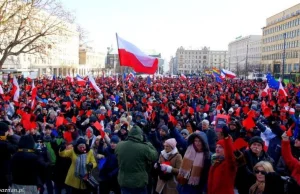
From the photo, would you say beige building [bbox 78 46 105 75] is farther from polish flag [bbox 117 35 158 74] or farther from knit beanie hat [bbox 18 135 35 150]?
knit beanie hat [bbox 18 135 35 150]

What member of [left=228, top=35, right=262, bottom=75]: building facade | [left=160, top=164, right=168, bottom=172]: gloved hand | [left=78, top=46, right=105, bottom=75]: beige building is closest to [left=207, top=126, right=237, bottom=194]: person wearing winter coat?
[left=160, top=164, right=168, bottom=172]: gloved hand

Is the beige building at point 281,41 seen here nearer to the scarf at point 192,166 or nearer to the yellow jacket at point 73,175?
the yellow jacket at point 73,175

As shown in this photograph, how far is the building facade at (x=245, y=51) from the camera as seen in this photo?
101 m

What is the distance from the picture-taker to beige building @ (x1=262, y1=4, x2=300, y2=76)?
72375 mm

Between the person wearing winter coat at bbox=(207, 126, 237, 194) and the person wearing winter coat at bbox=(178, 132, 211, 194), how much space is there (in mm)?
279

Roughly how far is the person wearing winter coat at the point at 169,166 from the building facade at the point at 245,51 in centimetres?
8814

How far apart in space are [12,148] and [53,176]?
1.49 m

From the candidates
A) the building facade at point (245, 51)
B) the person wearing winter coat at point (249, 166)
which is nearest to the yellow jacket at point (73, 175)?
the person wearing winter coat at point (249, 166)

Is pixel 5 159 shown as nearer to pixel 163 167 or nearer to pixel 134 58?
pixel 163 167

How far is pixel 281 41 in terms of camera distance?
7931 cm

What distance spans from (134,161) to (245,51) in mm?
116317

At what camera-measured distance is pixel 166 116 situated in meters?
9.48

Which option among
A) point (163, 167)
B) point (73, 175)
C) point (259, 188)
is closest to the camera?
point (259, 188)

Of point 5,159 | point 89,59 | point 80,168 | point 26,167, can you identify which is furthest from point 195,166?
point 89,59
